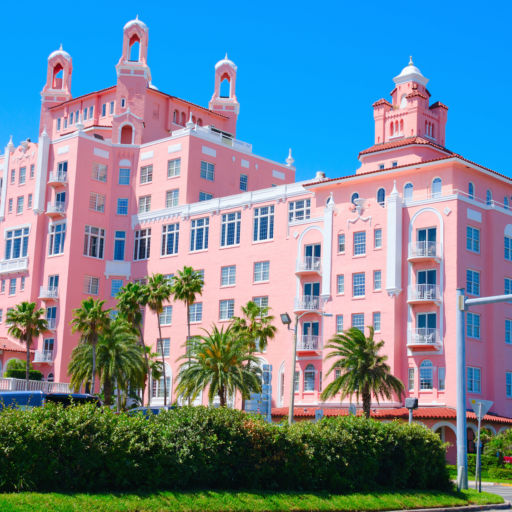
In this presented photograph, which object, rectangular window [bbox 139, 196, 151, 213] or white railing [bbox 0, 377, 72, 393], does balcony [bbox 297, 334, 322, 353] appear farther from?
rectangular window [bbox 139, 196, 151, 213]

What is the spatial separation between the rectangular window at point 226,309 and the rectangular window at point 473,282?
20452 mm

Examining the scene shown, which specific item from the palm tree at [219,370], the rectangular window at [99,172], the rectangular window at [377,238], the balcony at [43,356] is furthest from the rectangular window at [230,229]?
the palm tree at [219,370]

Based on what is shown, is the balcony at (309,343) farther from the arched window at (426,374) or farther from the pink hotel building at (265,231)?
the arched window at (426,374)

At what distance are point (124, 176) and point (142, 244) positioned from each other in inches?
301

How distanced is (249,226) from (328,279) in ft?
35.1

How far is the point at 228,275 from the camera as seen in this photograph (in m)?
75.5

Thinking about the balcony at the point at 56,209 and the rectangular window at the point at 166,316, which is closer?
the rectangular window at the point at 166,316

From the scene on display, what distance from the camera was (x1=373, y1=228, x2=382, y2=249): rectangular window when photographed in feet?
214

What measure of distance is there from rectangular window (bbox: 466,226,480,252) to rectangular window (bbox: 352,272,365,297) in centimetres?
798

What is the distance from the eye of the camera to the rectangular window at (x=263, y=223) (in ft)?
242

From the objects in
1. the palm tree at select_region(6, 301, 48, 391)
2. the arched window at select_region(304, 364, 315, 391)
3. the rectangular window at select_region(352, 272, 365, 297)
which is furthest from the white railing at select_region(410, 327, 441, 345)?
the palm tree at select_region(6, 301, 48, 391)

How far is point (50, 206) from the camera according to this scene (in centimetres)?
8300

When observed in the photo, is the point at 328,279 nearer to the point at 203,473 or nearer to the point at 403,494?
the point at 403,494

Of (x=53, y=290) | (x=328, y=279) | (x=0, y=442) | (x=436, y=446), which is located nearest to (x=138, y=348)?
(x=328, y=279)
